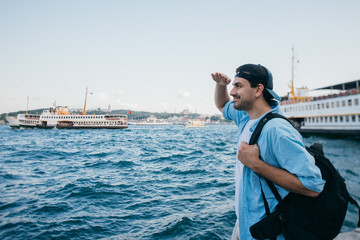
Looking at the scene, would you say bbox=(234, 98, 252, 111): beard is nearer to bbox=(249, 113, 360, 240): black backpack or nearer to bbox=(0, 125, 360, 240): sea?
bbox=(249, 113, 360, 240): black backpack

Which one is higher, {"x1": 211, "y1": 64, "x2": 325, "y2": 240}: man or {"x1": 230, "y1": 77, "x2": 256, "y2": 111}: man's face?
{"x1": 230, "y1": 77, "x2": 256, "y2": 111}: man's face

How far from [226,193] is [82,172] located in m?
7.39

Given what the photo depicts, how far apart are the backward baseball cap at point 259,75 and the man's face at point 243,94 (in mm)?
47

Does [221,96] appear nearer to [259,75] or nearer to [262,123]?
[259,75]

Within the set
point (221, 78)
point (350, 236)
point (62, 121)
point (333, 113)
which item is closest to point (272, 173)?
point (221, 78)

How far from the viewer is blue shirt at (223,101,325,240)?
140cm

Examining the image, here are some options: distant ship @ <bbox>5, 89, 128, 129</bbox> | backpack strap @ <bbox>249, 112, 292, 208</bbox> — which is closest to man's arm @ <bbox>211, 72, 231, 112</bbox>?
backpack strap @ <bbox>249, 112, 292, 208</bbox>

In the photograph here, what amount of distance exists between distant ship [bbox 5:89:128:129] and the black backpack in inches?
2948

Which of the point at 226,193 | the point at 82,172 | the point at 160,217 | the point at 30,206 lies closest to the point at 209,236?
the point at 160,217

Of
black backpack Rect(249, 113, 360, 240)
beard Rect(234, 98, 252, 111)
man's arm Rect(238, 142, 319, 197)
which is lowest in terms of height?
black backpack Rect(249, 113, 360, 240)

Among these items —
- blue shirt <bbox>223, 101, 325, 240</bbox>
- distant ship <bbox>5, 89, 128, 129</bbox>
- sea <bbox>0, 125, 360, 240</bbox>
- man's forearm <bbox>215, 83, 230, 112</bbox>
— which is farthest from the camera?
distant ship <bbox>5, 89, 128, 129</bbox>

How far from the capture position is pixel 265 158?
159cm

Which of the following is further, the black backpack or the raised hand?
the raised hand

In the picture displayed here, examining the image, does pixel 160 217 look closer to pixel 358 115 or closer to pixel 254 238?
pixel 254 238
